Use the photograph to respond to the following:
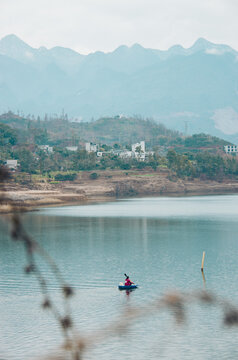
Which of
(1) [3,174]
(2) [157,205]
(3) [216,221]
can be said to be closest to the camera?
(1) [3,174]

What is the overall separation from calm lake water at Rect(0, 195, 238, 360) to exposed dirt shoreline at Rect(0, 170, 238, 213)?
32299mm

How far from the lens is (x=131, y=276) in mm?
37031

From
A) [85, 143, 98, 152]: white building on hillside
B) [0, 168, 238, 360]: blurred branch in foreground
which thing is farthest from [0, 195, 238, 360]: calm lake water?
[85, 143, 98, 152]: white building on hillside

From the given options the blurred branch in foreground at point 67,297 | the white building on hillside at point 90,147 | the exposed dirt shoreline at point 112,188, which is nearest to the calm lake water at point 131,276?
the blurred branch in foreground at point 67,297

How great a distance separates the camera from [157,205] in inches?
4141

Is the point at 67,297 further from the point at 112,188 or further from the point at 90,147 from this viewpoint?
the point at 90,147

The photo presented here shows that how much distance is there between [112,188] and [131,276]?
9537 centimetres

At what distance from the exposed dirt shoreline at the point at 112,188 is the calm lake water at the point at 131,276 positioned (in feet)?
106

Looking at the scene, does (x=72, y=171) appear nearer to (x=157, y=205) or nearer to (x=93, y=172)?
(x=93, y=172)

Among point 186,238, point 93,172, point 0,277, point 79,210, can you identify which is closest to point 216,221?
point 186,238

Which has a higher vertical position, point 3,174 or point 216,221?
point 3,174

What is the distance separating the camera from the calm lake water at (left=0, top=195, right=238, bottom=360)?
22.0 meters

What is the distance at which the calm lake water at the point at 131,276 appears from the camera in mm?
21953

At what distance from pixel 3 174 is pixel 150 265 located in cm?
3918
